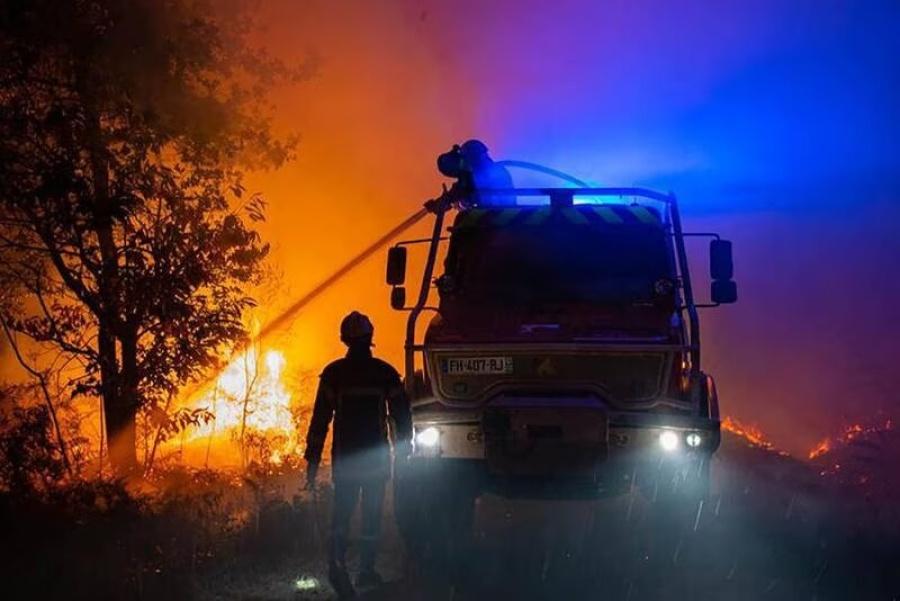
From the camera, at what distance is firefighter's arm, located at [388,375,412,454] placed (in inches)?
222

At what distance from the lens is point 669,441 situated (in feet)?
18.5

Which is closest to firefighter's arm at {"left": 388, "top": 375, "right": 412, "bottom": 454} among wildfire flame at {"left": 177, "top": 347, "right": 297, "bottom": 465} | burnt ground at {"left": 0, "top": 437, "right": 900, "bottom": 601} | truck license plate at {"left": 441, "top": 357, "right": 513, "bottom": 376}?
truck license plate at {"left": 441, "top": 357, "right": 513, "bottom": 376}

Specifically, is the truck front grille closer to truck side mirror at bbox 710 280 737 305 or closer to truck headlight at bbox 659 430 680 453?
truck headlight at bbox 659 430 680 453

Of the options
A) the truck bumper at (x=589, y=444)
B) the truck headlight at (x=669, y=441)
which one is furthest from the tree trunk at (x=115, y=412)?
the truck headlight at (x=669, y=441)

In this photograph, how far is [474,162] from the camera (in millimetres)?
8055

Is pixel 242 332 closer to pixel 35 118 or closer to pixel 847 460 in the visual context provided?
pixel 35 118

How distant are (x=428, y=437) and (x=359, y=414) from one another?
64 centimetres

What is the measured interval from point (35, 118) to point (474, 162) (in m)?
3.96

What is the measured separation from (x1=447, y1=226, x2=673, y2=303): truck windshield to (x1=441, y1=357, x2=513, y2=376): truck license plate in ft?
2.78

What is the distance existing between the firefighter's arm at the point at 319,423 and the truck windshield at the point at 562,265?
1672mm

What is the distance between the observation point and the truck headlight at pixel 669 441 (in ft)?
18.5

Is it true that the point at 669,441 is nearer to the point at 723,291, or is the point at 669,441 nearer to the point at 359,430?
the point at 723,291

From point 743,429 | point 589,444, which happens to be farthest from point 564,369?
point 743,429

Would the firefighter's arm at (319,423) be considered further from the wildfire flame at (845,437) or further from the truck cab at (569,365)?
the wildfire flame at (845,437)
